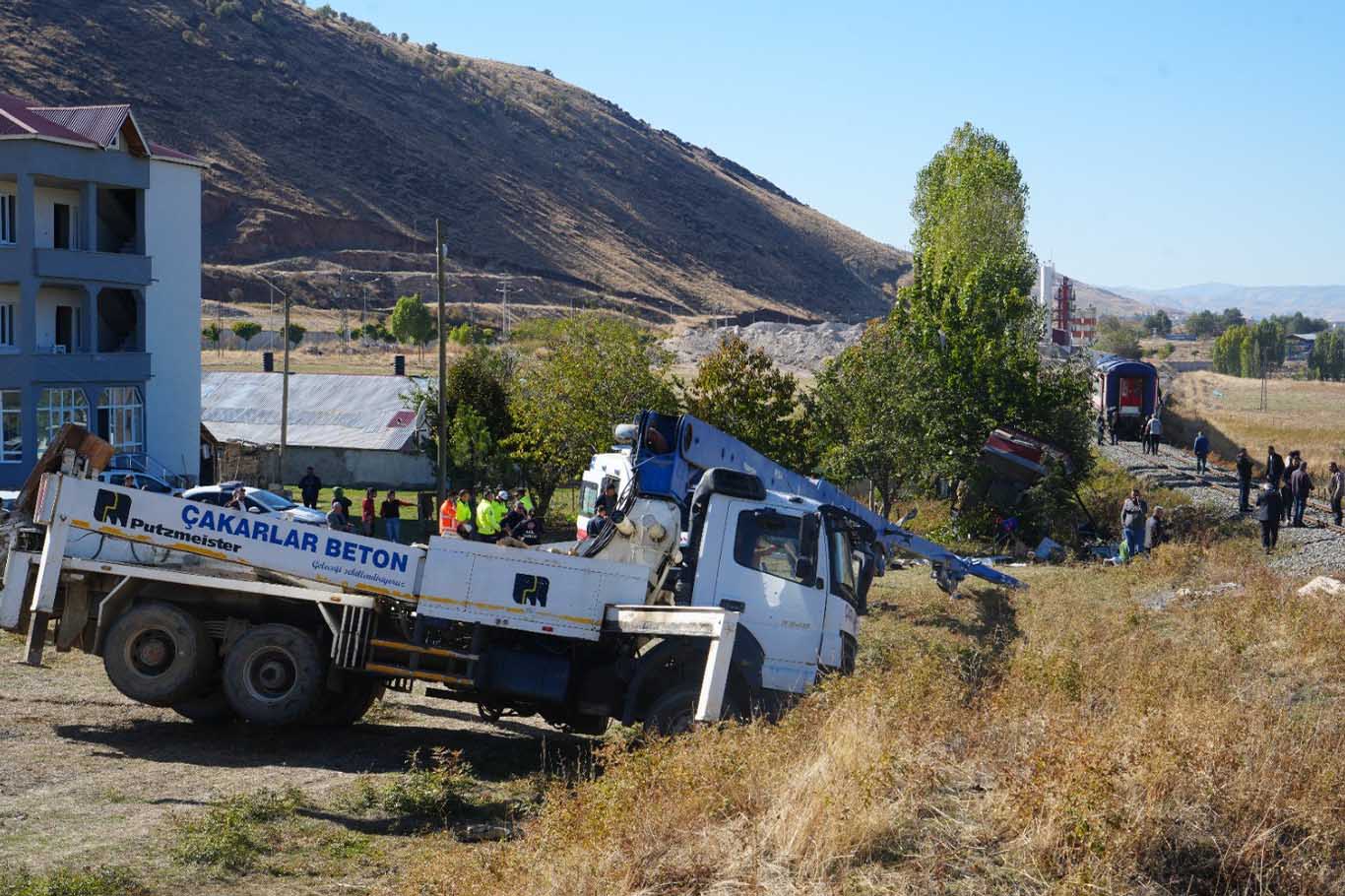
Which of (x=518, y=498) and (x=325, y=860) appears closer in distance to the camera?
(x=325, y=860)

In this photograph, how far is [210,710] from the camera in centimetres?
1341

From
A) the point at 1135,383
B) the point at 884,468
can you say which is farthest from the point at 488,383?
the point at 1135,383

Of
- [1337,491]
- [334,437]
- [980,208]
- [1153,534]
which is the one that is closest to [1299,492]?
[1337,491]

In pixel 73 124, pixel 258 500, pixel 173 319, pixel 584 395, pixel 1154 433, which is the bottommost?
pixel 258 500

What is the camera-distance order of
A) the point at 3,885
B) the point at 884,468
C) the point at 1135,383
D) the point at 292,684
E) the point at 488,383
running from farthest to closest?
the point at 1135,383 < the point at 488,383 < the point at 884,468 < the point at 292,684 < the point at 3,885

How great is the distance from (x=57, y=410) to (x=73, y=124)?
844cm

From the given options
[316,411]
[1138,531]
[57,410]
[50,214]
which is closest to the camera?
[1138,531]

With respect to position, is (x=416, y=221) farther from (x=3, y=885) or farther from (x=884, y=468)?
(x=3, y=885)

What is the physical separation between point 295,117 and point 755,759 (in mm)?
131078

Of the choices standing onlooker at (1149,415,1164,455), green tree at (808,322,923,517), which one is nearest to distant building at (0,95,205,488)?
green tree at (808,322,923,517)

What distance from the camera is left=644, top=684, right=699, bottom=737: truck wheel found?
38.6ft

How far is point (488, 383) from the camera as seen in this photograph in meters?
40.2

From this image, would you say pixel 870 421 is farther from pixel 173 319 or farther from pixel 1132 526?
pixel 173 319

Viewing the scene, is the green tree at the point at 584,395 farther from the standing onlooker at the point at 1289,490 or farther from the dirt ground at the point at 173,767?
the dirt ground at the point at 173,767
